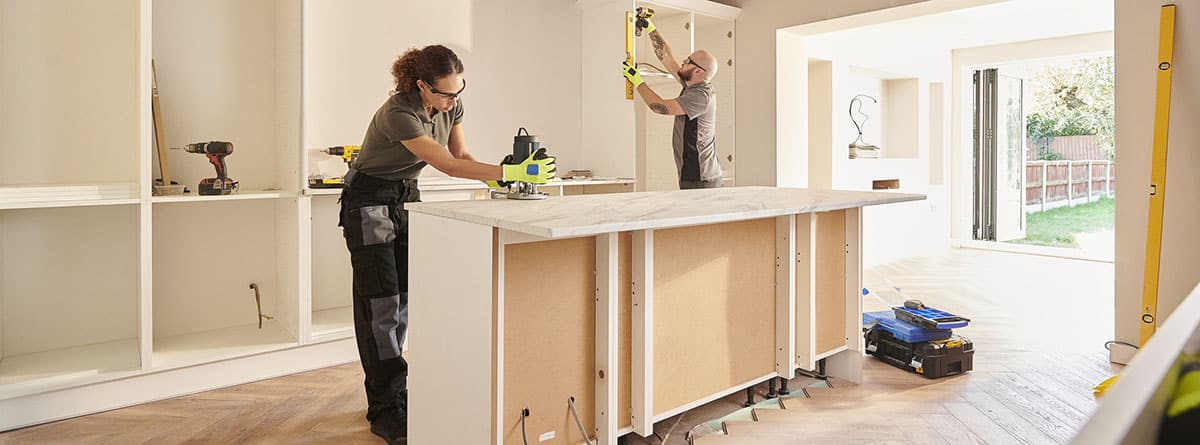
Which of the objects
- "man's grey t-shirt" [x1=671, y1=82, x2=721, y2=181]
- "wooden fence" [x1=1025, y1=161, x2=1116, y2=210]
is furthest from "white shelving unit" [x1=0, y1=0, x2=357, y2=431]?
"wooden fence" [x1=1025, y1=161, x2=1116, y2=210]

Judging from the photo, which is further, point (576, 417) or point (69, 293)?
point (69, 293)

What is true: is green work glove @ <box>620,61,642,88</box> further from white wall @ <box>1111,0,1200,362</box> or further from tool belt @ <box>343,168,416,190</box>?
white wall @ <box>1111,0,1200,362</box>

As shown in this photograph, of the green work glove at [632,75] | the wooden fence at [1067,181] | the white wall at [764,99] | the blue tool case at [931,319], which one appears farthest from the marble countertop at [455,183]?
the wooden fence at [1067,181]

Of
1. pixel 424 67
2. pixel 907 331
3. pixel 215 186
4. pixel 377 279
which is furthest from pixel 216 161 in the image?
pixel 907 331

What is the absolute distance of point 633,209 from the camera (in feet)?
7.66

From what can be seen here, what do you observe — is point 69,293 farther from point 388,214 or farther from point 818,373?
point 818,373

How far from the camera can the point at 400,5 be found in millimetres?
4168

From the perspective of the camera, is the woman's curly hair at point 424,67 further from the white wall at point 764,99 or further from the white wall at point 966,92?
the white wall at point 966,92

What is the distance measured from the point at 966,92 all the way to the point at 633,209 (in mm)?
6826

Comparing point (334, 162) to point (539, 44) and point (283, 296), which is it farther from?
point (539, 44)

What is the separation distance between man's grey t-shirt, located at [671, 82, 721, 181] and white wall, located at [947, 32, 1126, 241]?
449 centimetres

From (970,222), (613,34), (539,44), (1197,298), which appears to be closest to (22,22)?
(539,44)

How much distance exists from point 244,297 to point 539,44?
2.42 metres

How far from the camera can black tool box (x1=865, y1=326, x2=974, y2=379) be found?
3316 millimetres
